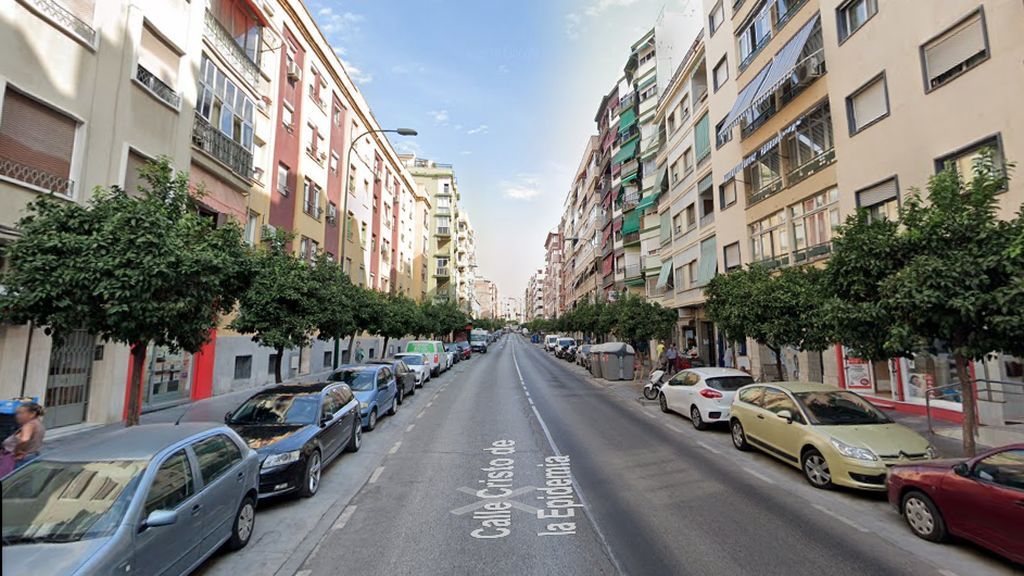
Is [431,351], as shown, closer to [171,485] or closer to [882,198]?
[882,198]

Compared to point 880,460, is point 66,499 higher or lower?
higher

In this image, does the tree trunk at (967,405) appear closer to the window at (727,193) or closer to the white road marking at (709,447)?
the white road marking at (709,447)

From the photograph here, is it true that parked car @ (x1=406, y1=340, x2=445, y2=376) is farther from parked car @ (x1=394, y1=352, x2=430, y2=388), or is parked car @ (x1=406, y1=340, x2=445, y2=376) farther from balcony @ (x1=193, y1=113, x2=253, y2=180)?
balcony @ (x1=193, y1=113, x2=253, y2=180)

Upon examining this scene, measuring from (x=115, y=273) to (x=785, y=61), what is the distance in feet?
67.1

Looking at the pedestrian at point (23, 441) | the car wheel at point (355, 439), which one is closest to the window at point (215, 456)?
the pedestrian at point (23, 441)

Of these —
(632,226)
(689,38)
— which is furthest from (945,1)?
(632,226)

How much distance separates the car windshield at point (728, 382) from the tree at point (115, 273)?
11.2 m

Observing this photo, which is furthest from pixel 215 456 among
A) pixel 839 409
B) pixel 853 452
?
pixel 839 409

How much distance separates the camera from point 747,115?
69.4ft

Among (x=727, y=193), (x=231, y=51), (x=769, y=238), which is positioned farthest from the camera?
(x=727, y=193)

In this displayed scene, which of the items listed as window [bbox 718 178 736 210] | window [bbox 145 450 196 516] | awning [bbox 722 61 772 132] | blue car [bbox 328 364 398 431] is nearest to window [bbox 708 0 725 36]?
awning [bbox 722 61 772 132]

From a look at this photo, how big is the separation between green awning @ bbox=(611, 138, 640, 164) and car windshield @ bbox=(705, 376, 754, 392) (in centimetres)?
2983

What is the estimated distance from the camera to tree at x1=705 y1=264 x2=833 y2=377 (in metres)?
12.1

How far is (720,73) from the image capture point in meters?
24.1
